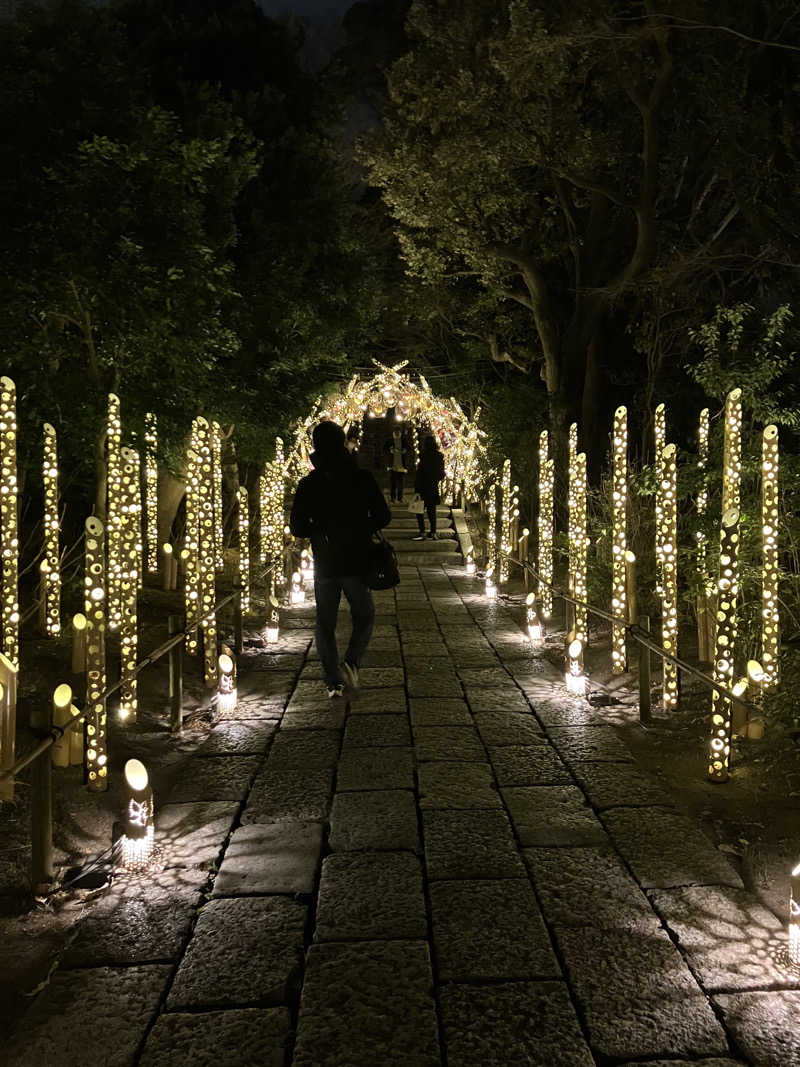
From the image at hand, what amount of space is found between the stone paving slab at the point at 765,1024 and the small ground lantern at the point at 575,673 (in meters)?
3.69

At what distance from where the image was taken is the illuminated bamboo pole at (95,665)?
14.3ft

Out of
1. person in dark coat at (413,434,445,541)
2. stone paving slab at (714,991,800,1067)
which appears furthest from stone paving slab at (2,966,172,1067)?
person in dark coat at (413,434,445,541)

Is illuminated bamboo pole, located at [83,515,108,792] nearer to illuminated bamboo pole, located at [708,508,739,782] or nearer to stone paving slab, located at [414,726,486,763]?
stone paving slab, located at [414,726,486,763]

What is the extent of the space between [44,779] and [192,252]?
5402 millimetres

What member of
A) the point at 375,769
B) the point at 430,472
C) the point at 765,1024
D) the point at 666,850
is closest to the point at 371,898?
the point at 666,850

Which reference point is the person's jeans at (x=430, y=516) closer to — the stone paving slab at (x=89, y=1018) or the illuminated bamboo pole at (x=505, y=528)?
the illuminated bamboo pole at (x=505, y=528)

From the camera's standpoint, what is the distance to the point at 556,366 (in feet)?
56.1

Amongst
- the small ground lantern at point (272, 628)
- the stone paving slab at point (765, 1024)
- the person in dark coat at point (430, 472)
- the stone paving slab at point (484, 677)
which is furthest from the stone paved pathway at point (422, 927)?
the person in dark coat at point (430, 472)

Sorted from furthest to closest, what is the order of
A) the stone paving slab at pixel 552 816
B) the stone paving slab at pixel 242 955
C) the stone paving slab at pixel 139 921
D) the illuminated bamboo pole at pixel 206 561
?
the illuminated bamboo pole at pixel 206 561 → the stone paving slab at pixel 552 816 → the stone paving slab at pixel 139 921 → the stone paving slab at pixel 242 955

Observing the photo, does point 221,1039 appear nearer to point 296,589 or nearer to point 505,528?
point 296,589

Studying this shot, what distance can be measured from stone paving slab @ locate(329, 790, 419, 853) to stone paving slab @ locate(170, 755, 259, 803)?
0.56 m

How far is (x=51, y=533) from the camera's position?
740cm

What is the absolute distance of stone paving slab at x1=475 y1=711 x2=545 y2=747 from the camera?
210 inches

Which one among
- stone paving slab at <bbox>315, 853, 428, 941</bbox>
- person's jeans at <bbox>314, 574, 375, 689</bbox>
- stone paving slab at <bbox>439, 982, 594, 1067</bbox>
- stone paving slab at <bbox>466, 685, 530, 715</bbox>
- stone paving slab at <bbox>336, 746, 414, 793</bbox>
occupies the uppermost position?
person's jeans at <bbox>314, 574, 375, 689</bbox>
